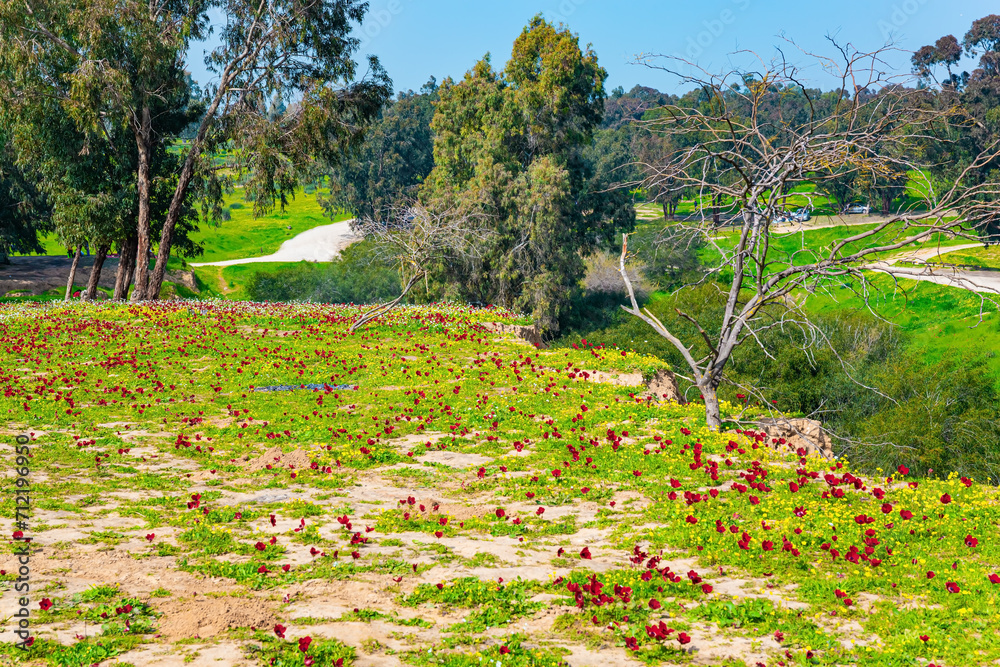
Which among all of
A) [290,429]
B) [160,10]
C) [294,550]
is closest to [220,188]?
[160,10]

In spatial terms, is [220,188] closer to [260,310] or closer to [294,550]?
[260,310]

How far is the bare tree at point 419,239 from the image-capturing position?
90.7 ft

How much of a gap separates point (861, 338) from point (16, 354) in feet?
114

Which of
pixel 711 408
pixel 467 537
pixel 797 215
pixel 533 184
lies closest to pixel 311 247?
pixel 533 184

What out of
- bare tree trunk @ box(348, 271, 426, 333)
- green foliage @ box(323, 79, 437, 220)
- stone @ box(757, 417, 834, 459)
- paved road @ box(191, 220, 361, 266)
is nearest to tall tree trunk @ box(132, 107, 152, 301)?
bare tree trunk @ box(348, 271, 426, 333)

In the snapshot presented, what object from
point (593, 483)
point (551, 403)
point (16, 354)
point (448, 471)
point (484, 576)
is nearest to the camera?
point (484, 576)

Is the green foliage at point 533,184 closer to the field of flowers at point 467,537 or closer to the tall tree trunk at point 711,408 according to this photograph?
the field of flowers at point 467,537

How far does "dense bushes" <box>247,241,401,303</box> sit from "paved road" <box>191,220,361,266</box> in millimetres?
11592

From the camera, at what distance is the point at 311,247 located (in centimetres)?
8375

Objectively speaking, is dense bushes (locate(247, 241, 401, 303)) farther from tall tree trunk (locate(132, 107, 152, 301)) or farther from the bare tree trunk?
the bare tree trunk

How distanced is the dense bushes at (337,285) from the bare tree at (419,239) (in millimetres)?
7126

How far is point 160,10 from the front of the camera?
33500 mm

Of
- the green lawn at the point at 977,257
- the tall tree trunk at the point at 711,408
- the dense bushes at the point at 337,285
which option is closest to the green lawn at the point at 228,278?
the dense bushes at the point at 337,285

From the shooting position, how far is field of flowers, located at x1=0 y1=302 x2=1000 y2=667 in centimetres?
627
